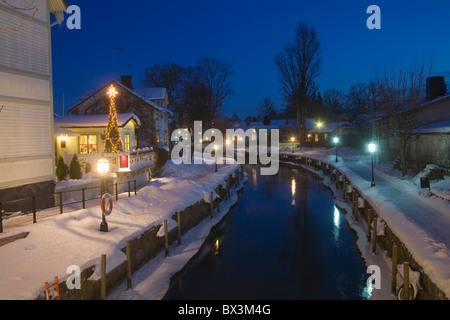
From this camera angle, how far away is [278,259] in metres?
13.5

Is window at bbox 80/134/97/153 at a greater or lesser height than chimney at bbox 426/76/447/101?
lesser

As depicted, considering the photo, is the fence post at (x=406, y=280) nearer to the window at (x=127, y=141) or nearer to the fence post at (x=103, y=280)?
the fence post at (x=103, y=280)

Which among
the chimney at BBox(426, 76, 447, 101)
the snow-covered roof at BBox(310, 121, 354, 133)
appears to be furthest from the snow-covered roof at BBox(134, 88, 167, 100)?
the snow-covered roof at BBox(310, 121, 354, 133)

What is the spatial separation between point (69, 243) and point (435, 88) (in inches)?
1085

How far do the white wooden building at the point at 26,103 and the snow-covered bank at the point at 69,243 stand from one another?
389 cm

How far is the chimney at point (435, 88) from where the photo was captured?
27.6m

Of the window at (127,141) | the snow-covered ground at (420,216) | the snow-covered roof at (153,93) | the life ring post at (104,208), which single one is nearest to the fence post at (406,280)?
the snow-covered ground at (420,216)

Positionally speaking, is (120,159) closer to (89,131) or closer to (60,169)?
(60,169)

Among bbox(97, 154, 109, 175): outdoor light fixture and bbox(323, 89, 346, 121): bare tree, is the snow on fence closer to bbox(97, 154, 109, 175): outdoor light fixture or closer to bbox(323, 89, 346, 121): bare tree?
bbox(97, 154, 109, 175): outdoor light fixture

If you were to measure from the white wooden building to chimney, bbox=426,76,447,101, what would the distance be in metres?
25.5

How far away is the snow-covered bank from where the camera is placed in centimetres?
786

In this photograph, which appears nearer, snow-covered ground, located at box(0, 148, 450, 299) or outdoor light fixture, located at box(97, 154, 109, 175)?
snow-covered ground, located at box(0, 148, 450, 299)

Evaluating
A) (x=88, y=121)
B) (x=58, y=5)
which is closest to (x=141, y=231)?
(x=58, y=5)

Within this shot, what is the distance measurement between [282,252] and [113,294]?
22.9ft
